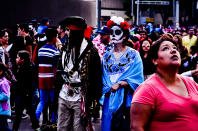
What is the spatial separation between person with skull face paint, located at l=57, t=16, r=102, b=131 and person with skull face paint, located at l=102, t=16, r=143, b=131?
0.27 m

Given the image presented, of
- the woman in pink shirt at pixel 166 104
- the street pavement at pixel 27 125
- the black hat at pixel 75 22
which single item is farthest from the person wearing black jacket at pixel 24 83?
the woman in pink shirt at pixel 166 104

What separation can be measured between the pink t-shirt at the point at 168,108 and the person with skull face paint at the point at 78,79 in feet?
6.21

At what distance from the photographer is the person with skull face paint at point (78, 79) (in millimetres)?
4734

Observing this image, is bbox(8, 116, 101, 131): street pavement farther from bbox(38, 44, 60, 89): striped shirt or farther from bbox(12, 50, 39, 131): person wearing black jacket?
bbox(38, 44, 60, 89): striped shirt

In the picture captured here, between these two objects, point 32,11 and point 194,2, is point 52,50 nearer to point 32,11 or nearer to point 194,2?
point 32,11

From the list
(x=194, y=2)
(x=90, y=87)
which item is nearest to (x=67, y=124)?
(x=90, y=87)

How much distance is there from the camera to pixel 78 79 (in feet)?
15.7

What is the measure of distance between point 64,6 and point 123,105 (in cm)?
1111

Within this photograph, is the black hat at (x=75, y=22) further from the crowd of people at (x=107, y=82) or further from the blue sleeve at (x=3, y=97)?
the blue sleeve at (x=3, y=97)

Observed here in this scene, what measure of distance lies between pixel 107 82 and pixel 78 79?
523 millimetres

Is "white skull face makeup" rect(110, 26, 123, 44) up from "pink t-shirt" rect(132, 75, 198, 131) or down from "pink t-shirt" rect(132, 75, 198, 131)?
up

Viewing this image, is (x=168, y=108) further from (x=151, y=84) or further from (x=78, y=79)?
(x=78, y=79)

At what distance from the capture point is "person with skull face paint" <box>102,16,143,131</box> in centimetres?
505

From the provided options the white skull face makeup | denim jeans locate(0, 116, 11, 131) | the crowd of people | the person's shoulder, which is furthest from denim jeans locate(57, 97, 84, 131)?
the person's shoulder
